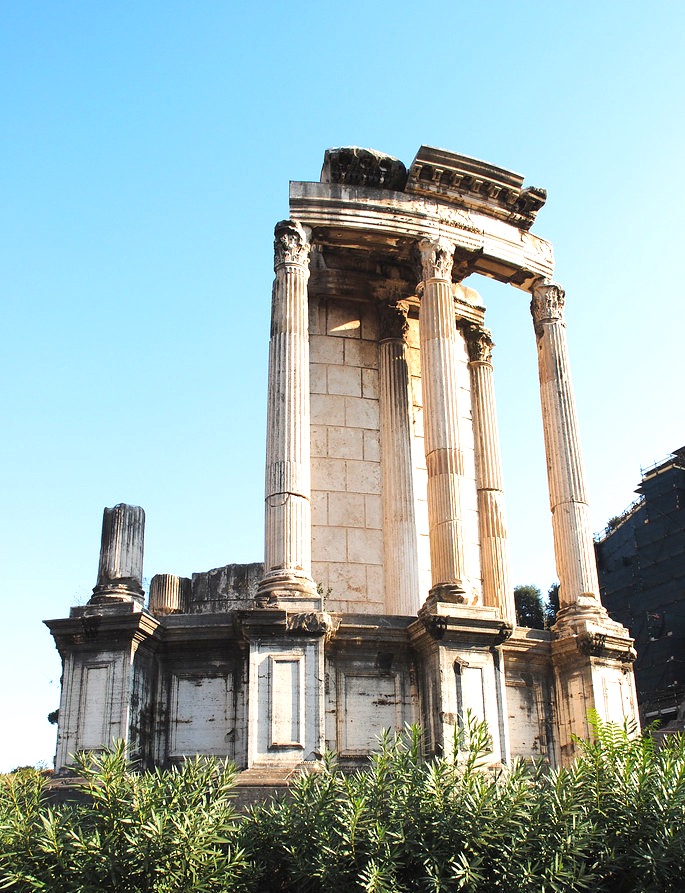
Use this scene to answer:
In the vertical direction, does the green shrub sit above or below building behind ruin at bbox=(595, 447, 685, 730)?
below

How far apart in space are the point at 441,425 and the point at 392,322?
3599 millimetres

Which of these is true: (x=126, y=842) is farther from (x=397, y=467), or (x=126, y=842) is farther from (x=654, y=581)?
(x=654, y=581)

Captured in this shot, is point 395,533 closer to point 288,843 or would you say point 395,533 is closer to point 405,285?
point 405,285

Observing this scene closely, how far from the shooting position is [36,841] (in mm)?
9211

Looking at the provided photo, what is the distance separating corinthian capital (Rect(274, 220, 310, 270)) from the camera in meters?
17.3

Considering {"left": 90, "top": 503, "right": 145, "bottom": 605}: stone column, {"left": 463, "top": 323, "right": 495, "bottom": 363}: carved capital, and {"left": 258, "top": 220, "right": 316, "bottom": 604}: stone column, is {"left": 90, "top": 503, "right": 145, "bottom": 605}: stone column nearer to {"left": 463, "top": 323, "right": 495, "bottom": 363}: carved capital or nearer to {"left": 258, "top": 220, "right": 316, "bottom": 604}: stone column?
{"left": 258, "top": 220, "right": 316, "bottom": 604}: stone column

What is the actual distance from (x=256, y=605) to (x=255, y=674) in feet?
3.46

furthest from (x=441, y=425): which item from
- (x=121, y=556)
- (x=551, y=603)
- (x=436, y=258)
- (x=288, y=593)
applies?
(x=551, y=603)

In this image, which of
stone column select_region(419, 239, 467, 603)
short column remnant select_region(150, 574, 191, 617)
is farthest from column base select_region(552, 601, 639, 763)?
short column remnant select_region(150, 574, 191, 617)

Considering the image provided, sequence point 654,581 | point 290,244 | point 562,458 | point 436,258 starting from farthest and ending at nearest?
point 654,581, point 562,458, point 436,258, point 290,244

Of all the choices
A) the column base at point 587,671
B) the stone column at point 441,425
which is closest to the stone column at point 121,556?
the stone column at point 441,425

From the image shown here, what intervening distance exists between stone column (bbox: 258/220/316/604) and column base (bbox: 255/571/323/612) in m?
0.01

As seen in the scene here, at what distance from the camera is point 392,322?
19484 mm

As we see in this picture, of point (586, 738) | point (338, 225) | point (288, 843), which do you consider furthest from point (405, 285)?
point (288, 843)
